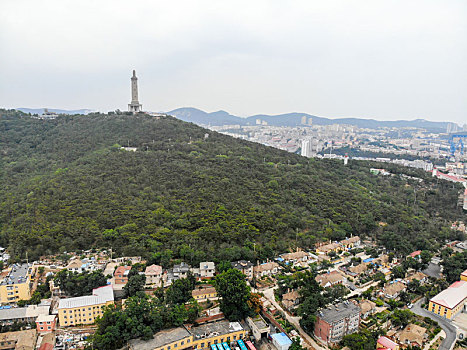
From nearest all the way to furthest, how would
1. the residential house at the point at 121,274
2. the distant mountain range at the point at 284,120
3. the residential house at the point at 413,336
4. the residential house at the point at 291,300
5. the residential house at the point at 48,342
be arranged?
the residential house at the point at 48,342, the residential house at the point at 413,336, the residential house at the point at 291,300, the residential house at the point at 121,274, the distant mountain range at the point at 284,120

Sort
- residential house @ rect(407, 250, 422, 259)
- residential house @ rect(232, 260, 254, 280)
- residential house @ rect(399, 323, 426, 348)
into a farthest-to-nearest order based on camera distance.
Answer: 1. residential house @ rect(407, 250, 422, 259)
2. residential house @ rect(232, 260, 254, 280)
3. residential house @ rect(399, 323, 426, 348)

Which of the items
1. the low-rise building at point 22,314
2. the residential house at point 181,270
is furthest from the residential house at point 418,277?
the low-rise building at point 22,314

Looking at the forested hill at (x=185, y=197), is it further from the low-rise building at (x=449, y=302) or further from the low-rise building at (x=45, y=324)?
the low-rise building at (x=45, y=324)

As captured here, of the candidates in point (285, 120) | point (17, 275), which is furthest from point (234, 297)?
point (285, 120)

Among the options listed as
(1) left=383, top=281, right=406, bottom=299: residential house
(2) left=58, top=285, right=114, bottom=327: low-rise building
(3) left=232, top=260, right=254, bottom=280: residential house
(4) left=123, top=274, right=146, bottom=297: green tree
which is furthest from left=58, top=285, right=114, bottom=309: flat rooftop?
(1) left=383, top=281, right=406, bottom=299: residential house

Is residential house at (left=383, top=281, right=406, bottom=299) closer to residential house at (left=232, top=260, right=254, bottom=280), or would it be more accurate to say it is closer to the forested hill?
the forested hill

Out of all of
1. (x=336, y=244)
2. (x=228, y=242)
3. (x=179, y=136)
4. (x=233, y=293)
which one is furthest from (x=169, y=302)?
(x=179, y=136)
